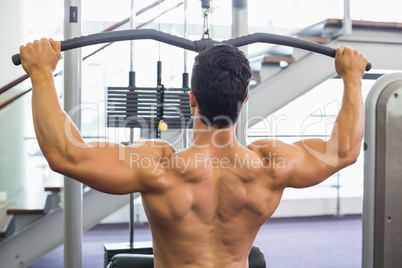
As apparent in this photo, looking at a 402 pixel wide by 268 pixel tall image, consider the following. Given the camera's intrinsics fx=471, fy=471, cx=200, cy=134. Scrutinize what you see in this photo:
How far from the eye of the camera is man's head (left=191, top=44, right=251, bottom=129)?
3.72 ft

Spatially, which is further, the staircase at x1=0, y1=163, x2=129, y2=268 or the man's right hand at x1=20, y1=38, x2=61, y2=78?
the staircase at x1=0, y1=163, x2=129, y2=268

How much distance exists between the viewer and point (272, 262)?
12.1ft

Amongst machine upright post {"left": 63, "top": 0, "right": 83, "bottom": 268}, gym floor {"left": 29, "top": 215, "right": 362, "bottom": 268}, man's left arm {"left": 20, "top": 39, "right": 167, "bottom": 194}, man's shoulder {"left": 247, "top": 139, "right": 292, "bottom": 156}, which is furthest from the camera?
gym floor {"left": 29, "top": 215, "right": 362, "bottom": 268}

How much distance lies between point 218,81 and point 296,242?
3504 millimetres

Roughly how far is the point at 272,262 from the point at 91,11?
3.02m

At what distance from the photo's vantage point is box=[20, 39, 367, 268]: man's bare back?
1077 millimetres

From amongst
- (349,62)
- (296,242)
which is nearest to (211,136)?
(349,62)

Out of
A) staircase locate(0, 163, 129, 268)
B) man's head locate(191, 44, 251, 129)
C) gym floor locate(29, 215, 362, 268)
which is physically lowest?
gym floor locate(29, 215, 362, 268)

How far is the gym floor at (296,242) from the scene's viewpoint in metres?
3.74

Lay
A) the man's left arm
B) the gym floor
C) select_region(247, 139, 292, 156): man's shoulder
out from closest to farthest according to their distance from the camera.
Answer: the man's left arm < select_region(247, 139, 292, 156): man's shoulder < the gym floor

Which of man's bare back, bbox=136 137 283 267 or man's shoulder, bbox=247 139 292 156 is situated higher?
man's shoulder, bbox=247 139 292 156

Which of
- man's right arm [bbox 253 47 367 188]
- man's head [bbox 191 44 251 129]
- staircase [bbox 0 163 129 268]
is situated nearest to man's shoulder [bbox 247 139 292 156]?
man's right arm [bbox 253 47 367 188]

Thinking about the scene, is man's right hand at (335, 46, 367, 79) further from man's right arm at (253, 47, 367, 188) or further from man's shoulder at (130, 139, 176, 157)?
man's shoulder at (130, 139, 176, 157)

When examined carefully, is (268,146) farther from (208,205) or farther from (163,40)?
(163,40)
